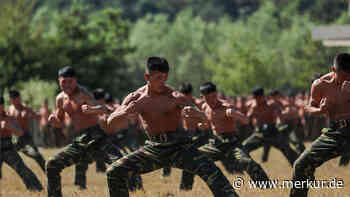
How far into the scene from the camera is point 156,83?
8219 mm

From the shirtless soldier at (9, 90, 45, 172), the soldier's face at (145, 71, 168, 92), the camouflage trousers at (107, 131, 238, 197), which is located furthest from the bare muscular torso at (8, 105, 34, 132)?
the soldier's face at (145, 71, 168, 92)

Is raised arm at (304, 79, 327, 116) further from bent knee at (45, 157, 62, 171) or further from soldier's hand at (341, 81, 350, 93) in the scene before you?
bent knee at (45, 157, 62, 171)

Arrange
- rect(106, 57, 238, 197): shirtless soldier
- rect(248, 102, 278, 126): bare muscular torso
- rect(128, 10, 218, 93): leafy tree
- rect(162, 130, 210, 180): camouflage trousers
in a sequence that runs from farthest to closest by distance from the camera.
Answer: rect(128, 10, 218, 93): leafy tree, rect(248, 102, 278, 126): bare muscular torso, rect(162, 130, 210, 180): camouflage trousers, rect(106, 57, 238, 197): shirtless soldier

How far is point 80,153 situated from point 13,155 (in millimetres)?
2209

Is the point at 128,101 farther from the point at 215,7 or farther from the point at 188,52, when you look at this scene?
the point at 215,7

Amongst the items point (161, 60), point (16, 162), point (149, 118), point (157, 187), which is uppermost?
point (161, 60)

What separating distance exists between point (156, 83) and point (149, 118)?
45 centimetres

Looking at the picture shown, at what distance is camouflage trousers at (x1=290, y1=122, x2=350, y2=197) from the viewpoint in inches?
339

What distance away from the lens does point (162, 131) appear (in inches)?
327

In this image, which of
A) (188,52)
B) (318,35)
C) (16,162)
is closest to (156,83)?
(16,162)

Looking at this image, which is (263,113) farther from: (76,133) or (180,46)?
(180,46)

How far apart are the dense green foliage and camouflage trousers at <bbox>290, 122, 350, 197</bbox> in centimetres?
3197

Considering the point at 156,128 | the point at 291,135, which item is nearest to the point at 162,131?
the point at 156,128

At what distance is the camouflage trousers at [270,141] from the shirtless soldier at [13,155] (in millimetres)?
4772
